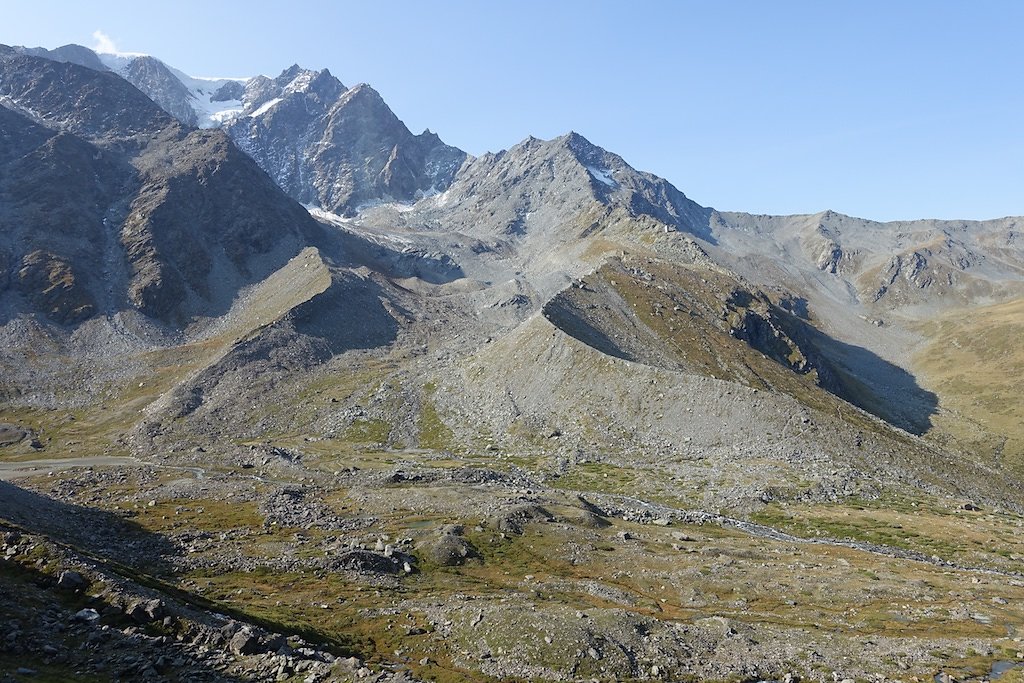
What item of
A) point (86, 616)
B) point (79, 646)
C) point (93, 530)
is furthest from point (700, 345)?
point (79, 646)

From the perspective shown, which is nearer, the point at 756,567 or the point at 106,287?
the point at 756,567

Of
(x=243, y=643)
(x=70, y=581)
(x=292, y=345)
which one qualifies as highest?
(x=292, y=345)

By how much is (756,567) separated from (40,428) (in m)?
144

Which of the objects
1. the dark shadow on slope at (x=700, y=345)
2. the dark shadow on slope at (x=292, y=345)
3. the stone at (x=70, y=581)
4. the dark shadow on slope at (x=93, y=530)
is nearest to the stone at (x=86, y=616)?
the stone at (x=70, y=581)

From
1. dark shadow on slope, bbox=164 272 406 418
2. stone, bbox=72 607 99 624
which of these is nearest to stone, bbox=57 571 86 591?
stone, bbox=72 607 99 624

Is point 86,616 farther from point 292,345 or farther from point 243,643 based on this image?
point 292,345

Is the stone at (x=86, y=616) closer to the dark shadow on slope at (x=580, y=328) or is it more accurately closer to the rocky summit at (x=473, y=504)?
the rocky summit at (x=473, y=504)

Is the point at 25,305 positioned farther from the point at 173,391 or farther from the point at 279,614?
the point at 279,614

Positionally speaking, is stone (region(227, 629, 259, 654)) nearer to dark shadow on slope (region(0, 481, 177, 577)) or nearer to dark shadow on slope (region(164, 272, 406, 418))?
dark shadow on slope (region(0, 481, 177, 577))

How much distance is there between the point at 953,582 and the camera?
57125 millimetres

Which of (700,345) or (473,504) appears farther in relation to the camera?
(700,345)

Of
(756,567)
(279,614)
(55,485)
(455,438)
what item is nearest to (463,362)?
(455,438)

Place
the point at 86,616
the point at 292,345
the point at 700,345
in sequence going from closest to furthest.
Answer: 1. the point at 86,616
2. the point at 700,345
3. the point at 292,345

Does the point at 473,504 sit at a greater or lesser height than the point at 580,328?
lesser
